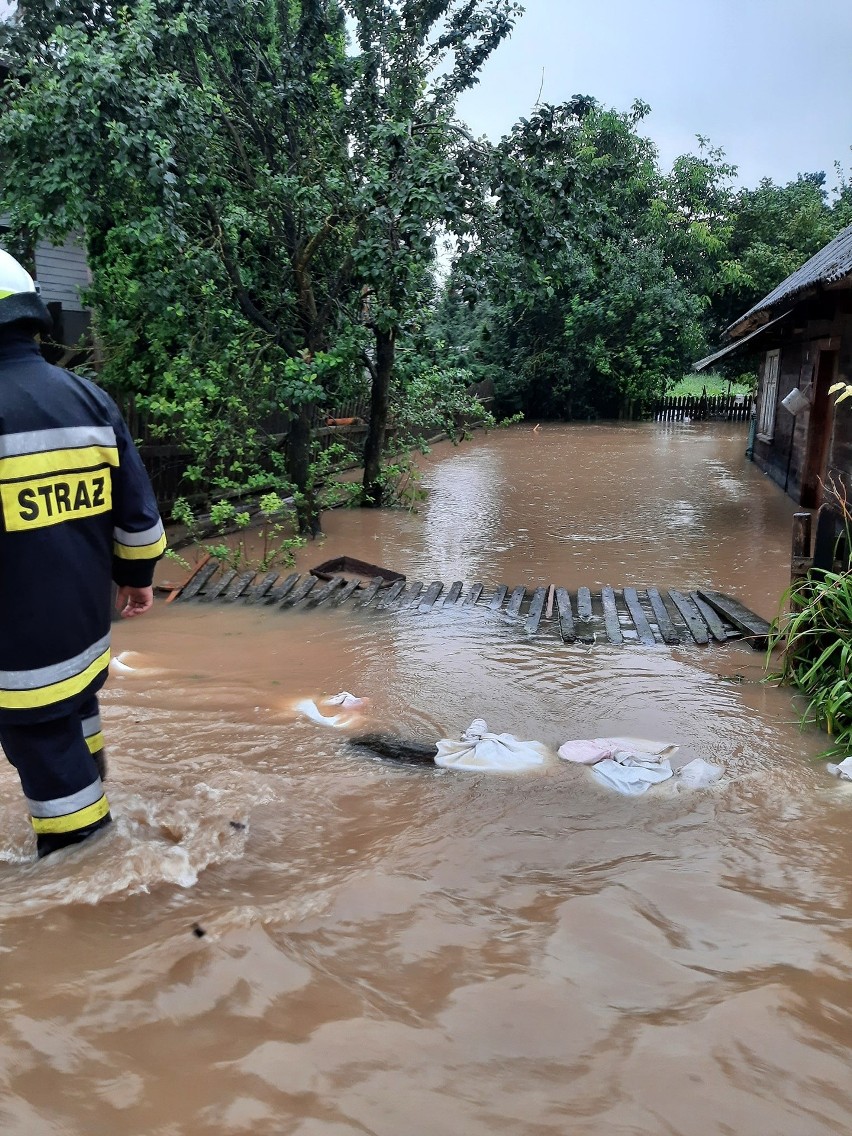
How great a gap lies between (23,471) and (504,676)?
11.0 feet

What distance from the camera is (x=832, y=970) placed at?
2424 millimetres

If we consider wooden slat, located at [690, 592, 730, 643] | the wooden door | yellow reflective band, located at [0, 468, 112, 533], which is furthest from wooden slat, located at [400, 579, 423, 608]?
the wooden door

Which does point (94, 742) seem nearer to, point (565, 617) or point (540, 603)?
point (565, 617)

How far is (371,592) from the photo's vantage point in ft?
23.3

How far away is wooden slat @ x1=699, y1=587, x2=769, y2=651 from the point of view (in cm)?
586

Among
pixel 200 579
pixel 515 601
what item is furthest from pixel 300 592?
pixel 515 601

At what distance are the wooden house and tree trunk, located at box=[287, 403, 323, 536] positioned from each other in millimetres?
4921

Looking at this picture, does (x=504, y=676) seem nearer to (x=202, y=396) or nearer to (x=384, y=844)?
(x=384, y=844)

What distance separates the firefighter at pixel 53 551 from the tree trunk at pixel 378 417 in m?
7.58

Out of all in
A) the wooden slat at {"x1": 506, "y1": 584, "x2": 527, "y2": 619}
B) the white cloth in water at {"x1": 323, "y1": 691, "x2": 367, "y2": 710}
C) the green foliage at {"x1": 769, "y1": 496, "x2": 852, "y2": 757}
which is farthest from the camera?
the wooden slat at {"x1": 506, "y1": 584, "x2": 527, "y2": 619}

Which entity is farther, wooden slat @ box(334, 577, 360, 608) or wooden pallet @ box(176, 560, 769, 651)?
wooden slat @ box(334, 577, 360, 608)

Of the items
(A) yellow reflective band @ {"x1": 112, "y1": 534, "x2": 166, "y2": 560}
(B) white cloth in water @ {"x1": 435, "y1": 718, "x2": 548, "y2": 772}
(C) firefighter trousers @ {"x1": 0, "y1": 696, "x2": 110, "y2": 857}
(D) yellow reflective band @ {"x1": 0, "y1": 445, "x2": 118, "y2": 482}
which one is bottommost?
(B) white cloth in water @ {"x1": 435, "y1": 718, "x2": 548, "y2": 772}

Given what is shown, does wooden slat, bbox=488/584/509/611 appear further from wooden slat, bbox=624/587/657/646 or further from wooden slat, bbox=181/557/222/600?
wooden slat, bbox=181/557/222/600

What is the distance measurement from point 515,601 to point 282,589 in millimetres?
1914
